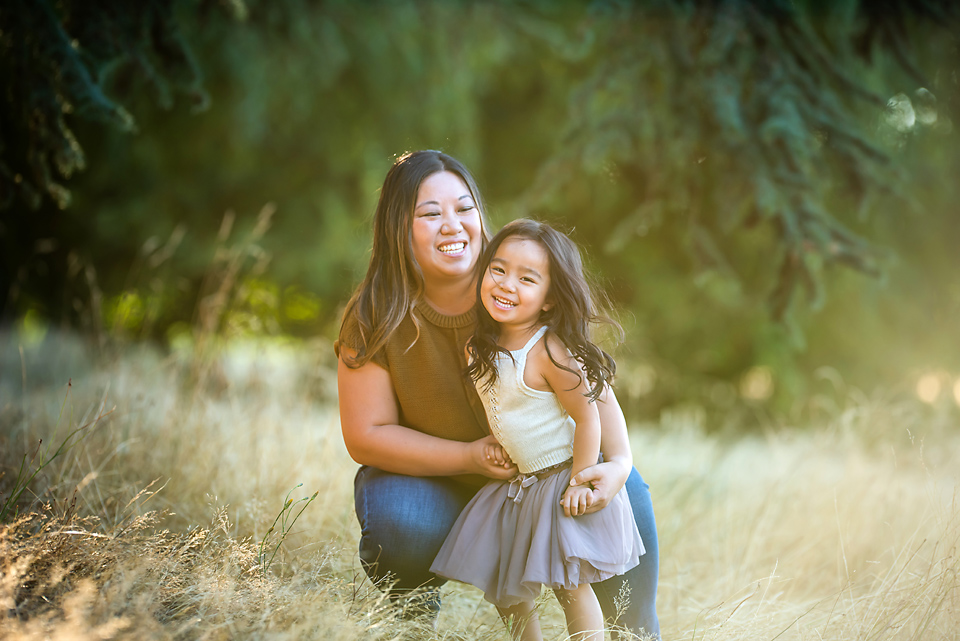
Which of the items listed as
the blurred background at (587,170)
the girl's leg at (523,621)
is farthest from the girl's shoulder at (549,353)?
the blurred background at (587,170)

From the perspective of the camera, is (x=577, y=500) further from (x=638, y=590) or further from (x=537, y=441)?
(x=638, y=590)

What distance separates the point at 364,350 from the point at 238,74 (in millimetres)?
3378

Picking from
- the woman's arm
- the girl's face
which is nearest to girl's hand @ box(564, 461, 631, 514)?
the woman's arm

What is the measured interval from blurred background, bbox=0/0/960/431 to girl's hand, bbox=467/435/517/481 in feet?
4.72

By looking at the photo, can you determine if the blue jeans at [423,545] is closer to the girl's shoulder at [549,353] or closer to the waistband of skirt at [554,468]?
the waistband of skirt at [554,468]

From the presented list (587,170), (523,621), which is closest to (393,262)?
(523,621)

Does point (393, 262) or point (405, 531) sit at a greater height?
point (393, 262)

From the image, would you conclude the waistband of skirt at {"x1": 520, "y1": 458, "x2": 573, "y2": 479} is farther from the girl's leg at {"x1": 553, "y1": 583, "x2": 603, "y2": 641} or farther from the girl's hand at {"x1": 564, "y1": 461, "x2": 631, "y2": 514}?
the girl's leg at {"x1": 553, "y1": 583, "x2": 603, "y2": 641}

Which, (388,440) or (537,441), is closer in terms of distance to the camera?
(537,441)

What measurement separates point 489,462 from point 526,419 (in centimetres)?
16

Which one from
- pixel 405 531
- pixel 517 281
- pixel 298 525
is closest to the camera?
pixel 517 281

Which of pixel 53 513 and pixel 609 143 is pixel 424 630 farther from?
pixel 609 143

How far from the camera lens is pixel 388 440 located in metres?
1.97

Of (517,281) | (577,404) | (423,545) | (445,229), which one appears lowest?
(423,545)
